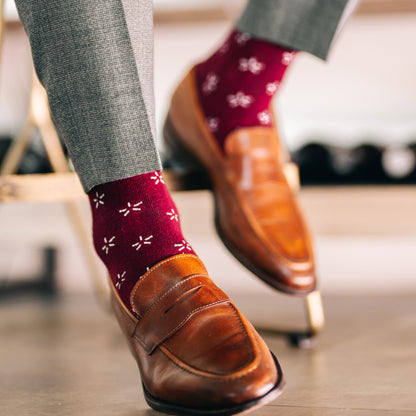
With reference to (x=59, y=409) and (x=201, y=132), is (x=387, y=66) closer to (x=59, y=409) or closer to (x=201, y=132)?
(x=201, y=132)

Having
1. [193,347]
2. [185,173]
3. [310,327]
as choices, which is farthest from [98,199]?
[310,327]

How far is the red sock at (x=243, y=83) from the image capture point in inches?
27.6

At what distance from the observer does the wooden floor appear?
49cm

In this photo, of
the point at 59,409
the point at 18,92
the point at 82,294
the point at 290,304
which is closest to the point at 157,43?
the point at 18,92

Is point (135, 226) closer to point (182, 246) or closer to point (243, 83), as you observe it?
point (182, 246)

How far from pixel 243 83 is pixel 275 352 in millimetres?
358

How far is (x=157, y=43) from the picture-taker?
1.58 meters

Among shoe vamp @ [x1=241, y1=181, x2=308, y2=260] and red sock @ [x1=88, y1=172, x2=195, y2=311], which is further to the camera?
shoe vamp @ [x1=241, y1=181, x2=308, y2=260]

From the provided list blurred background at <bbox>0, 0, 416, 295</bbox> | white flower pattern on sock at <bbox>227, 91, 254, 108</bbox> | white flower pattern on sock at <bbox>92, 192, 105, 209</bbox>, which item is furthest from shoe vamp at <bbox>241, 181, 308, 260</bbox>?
blurred background at <bbox>0, 0, 416, 295</bbox>

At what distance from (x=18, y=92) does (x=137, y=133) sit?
136cm

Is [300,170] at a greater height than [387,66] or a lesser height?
lesser

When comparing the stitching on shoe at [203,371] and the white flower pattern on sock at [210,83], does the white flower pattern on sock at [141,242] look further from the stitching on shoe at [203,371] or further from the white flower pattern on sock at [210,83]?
the white flower pattern on sock at [210,83]

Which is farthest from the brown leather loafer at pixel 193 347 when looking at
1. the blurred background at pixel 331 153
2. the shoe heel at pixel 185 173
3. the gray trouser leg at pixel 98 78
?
the blurred background at pixel 331 153

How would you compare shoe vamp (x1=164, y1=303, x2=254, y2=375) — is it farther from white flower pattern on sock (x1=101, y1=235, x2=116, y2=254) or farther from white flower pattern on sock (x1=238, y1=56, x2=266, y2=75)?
white flower pattern on sock (x1=238, y1=56, x2=266, y2=75)
